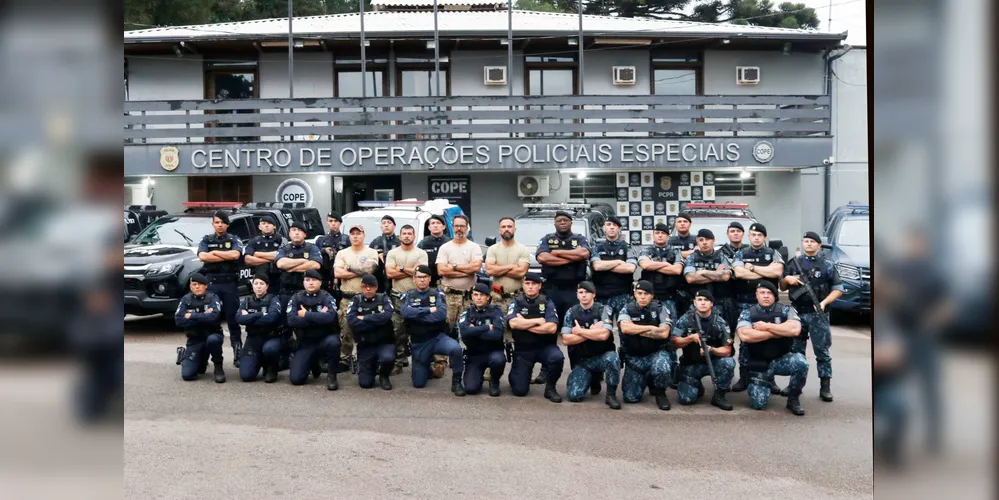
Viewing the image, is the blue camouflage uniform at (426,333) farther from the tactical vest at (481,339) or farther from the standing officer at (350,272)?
the standing officer at (350,272)

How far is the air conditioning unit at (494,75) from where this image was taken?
A: 20281 mm

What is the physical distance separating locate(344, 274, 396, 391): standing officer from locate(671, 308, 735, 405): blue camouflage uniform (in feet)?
9.87

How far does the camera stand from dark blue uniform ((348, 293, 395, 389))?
28.3ft

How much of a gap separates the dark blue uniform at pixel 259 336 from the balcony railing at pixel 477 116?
32.9 feet

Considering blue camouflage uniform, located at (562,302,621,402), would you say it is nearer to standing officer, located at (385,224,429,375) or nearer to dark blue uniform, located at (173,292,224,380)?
standing officer, located at (385,224,429,375)

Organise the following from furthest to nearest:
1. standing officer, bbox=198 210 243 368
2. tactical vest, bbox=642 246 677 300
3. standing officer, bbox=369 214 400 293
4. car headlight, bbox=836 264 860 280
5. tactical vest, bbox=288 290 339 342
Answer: car headlight, bbox=836 264 860 280
standing officer, bbox=369 214 400 293
standing officer, bbox=198 210 243 368
tactical vest, bbox=642 246 677 300
tactical vest, bbox=288 290 339 342

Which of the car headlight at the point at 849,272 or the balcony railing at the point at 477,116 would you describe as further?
the balcony railing at the point at 477,116

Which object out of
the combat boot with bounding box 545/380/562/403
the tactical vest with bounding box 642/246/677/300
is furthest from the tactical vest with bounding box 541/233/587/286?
the combat boot with bounding box 545/380/562/403

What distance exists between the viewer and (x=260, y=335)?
8.93 meters

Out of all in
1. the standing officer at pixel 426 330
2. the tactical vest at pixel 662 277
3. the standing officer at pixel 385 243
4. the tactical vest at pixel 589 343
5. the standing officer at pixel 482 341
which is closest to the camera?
the tactical vest at pixel 589 343

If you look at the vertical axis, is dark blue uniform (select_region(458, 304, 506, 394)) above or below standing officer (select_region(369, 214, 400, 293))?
below

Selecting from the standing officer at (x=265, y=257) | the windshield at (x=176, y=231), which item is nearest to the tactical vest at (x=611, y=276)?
the standing officer at (x=265, y=257)
